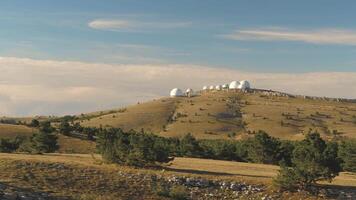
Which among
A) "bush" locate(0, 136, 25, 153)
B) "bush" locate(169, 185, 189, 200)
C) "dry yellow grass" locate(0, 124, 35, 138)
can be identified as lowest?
"bush" locate(169, 185, 189, 200)

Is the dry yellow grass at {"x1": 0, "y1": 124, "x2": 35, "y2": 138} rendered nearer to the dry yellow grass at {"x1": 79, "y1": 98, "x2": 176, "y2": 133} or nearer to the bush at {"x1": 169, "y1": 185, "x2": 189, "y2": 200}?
the bush at {"x1": 169, "y1": 185, "x2": 189, "y2": 200}

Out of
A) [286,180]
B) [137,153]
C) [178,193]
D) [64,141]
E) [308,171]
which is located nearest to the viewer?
[178,193]

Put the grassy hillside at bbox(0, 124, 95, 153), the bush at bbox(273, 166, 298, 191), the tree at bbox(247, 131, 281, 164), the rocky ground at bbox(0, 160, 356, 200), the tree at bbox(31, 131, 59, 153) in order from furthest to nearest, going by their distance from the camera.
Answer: the grassy hillside at bbox(0, 124, 95, 153)
the tree at bbox(247, 131, 281, 164)
the tree at bbox(31, 131, 59, 153)
the bush at bbox(273, 166, 298, 191)
the rocky ground at bbox(0, 160, 356, 200)

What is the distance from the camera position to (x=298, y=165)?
44.4m

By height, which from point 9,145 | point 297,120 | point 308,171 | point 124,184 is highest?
point 297,120

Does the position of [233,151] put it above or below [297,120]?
below

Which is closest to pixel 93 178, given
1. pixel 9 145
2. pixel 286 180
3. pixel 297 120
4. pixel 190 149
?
pixel 286 180

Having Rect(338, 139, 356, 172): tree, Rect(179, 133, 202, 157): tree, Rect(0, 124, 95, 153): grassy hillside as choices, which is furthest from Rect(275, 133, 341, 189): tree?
Rect(0, 124, 95, 153): grassy hillside

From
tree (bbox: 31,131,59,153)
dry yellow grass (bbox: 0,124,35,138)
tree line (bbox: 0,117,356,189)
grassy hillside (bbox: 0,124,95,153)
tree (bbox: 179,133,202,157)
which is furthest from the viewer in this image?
dry yellow grass (bbox: 0,124,35,138)

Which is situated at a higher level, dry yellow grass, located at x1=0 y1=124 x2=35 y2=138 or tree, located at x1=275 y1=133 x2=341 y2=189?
dry yellow grass, located at x1=0 y1=124 x2=35 y2=138

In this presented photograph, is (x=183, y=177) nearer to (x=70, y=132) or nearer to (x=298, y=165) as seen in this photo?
(x=298, y=165)

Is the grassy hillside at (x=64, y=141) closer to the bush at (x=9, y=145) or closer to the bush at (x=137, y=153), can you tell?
the bush at (x=9, y=145)

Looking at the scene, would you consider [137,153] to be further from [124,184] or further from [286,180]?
[286,180]

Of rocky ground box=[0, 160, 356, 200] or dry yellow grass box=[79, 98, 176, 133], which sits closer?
rocky ground box=[0, 160, 356, 200]
